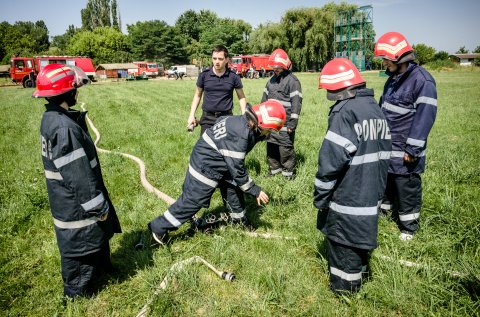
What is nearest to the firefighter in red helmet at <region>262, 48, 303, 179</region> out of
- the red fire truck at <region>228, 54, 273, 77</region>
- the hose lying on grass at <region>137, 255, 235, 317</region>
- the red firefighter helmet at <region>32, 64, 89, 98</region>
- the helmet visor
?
the hose lying on grass at <region>137, 255, 235, 317</region>

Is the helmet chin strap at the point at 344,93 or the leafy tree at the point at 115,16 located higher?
the leafy tree at the point at 115,16

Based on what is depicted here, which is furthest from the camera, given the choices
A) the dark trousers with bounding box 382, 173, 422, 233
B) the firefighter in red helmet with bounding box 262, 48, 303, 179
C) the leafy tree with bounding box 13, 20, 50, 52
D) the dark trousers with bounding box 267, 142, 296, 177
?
the leafy tree with bounding box 13, 20, 50, 52

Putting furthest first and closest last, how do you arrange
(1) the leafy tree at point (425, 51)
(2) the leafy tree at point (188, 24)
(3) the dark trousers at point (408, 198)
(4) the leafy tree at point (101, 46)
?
(2) the leafy tree at point (188, 24), (4) the leafy tree at point (101, 46), (1) the leafy tree at point (425, 51), (3) the dark trousers at point (408, 198)

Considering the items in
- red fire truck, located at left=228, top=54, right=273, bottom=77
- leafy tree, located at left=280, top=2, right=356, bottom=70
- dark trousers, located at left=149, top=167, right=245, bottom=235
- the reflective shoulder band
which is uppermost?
leafy tree, located at left=280, top=2, right=356, bottom=70

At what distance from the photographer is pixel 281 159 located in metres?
5.89

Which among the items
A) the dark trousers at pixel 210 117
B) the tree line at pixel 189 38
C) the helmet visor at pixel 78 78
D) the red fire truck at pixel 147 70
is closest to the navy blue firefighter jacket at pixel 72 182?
the helmet visor at pixel 78 78

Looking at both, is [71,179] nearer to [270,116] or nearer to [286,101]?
[270,116]

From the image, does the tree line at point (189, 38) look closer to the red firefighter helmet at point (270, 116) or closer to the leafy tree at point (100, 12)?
the leafy tree at point (100, 12)

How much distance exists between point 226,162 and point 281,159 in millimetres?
2471

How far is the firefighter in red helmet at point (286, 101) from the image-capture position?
18.5 ft

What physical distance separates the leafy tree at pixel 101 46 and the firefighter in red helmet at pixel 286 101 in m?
80.6

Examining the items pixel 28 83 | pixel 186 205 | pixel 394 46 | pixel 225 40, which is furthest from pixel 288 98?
pixel 225 40

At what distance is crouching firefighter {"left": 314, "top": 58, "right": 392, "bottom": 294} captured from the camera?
8.61 ft

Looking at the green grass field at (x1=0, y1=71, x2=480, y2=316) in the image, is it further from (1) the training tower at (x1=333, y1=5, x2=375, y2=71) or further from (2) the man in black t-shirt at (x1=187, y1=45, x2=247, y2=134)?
(1) the training tower at (x1=333, y1=5, x2=375, y2=71)
